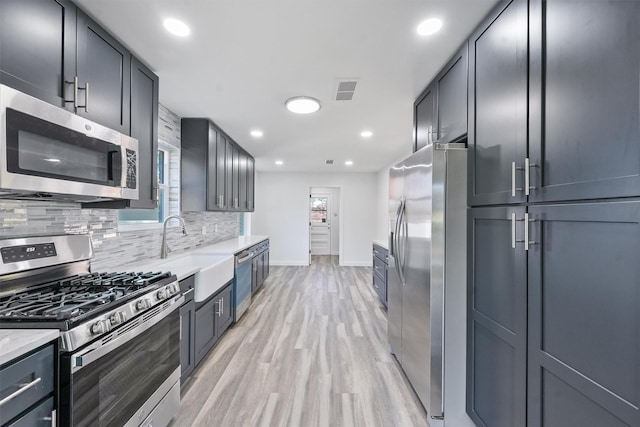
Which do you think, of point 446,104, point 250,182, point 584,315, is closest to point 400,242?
point 446,104

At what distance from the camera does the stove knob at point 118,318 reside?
124cm

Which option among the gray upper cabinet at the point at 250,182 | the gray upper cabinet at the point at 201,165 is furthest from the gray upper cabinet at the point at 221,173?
the gray upper cabinet at the point at 250,182

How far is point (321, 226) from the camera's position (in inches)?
373

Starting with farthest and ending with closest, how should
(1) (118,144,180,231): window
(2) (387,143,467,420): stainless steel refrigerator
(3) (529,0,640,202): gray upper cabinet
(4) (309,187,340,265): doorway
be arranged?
(4) (309,187,340,265): doorway, (1) (118,144,180,231): window, (2) (387,143,467,420): stainless steel refrigerator, (3) (529,0,640,202): gray upper cabinet

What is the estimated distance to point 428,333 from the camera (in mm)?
1823

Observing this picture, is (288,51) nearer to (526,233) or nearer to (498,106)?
(498,106)

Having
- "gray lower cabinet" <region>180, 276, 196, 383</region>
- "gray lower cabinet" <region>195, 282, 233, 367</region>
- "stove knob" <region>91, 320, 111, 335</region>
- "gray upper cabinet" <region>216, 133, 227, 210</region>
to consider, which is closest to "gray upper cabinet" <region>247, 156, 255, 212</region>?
"gray upper cabinet" <region>216, 133, 227, 210</region>

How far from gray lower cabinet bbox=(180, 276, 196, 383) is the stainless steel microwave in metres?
0.81

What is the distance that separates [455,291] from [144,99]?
2.57 meters

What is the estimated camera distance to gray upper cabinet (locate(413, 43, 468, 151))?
181 centimetres

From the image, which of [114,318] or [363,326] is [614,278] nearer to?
[114,318]

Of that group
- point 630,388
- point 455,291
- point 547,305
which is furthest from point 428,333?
point 630,388

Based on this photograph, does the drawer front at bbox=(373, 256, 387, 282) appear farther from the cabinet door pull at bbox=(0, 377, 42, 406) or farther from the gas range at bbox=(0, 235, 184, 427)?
the cabinet door pull at bbox=(0, 377, 42, 406)

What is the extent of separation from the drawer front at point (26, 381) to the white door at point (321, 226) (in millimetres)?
8397
